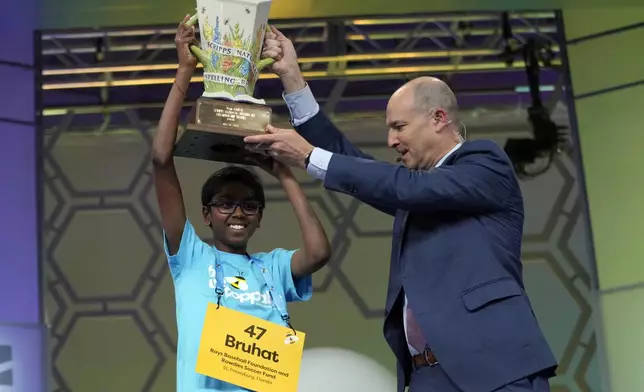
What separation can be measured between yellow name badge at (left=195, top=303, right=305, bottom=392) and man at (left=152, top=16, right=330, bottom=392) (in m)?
0.03

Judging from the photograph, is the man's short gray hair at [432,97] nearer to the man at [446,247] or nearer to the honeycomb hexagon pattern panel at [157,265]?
the man at [446,247]

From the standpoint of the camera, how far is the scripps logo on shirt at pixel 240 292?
1.33 m

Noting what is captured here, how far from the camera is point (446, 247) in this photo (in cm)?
121

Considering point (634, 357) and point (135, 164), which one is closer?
point (634, 357)

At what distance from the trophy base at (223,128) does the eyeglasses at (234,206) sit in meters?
0.08

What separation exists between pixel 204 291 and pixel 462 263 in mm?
438

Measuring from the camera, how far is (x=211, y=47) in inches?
54.7

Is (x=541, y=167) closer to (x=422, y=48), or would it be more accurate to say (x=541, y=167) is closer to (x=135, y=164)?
(x=422, y=48)

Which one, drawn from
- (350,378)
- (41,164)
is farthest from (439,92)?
(41,164)

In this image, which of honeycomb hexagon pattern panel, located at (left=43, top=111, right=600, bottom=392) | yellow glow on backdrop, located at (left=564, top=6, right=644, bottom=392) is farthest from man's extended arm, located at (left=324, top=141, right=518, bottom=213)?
yellow glow on backdrop, located at (left=564, top=6, right=644, bottom=392)

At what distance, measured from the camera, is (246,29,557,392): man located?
1137mm

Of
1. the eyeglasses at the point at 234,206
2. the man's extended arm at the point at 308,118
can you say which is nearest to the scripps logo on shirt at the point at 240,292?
the eyeglasses at the point at 234,206

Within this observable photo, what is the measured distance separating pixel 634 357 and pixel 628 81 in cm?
94

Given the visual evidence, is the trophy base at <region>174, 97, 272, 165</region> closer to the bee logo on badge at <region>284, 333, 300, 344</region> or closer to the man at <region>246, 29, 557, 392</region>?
the man at <region>246, 29, 557, 392</region>
